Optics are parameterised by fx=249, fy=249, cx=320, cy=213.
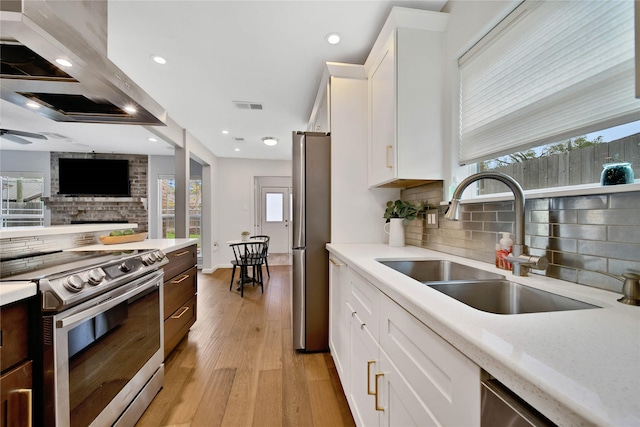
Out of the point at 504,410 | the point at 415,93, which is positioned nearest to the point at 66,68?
the point at 415,93

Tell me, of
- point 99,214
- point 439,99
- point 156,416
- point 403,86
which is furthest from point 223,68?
point 99,214

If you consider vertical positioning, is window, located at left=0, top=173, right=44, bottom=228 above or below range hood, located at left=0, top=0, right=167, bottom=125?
below

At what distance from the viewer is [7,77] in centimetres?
125

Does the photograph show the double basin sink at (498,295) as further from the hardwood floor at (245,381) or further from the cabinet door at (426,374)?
the hardwood floor at (245,381)

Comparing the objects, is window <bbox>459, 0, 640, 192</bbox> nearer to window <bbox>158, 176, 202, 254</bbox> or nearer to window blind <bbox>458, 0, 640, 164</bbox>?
window blind <bbox>458, 0, 640, 164</bbox>

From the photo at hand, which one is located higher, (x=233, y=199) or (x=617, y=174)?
(x=233, y=199)

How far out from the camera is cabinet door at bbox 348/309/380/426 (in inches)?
40.7

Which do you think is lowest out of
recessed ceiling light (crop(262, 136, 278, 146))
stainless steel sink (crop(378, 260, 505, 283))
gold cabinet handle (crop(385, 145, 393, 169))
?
stainless steel sink (crop(378, 260, 505, 283))

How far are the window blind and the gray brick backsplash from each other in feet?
0.89

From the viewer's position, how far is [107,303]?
1.20m

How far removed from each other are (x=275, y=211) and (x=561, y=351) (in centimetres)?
578

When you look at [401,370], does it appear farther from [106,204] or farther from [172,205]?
[106,204]

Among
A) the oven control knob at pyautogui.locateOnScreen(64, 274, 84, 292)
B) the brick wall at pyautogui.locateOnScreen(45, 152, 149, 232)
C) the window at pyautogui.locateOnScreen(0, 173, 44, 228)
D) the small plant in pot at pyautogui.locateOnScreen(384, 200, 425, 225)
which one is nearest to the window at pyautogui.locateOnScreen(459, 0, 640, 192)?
the small plant in pot at pyautogui.locateOnScreen(384, 200, 425, 225)

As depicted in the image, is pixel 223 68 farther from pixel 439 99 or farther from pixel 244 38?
pixel 439 99
